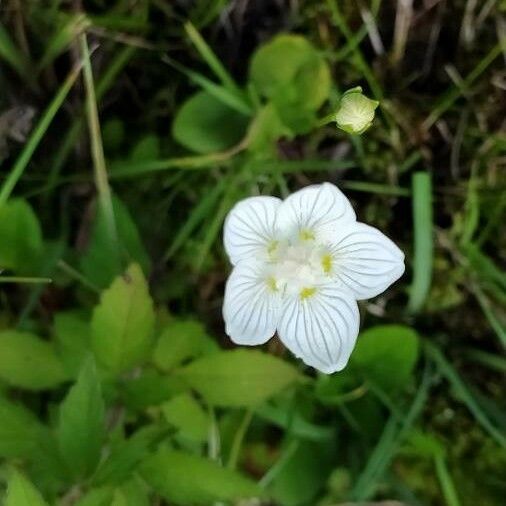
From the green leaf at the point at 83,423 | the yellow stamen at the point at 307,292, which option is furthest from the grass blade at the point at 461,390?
the green leaf at the point at 83,423

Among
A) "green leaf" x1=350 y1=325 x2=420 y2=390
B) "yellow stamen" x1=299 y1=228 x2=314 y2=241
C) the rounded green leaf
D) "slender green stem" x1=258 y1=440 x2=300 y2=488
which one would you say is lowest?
"slender green stem" x1=258 y1=440 x2=300 y2=488

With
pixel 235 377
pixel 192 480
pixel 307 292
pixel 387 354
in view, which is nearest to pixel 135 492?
pixel 192 480

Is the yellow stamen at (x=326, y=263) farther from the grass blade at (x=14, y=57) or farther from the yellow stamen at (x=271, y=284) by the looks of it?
the grass blade at (x=14, y=57)

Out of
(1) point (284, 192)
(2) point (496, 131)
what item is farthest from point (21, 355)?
(2) point (496, 131)

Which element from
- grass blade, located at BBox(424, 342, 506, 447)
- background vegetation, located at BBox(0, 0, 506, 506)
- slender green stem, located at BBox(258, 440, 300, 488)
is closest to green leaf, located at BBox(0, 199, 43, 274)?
background vegetation, located at BBox(0, 0, 506, 506)

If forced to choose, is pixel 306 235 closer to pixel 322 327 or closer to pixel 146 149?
pixel 322 327

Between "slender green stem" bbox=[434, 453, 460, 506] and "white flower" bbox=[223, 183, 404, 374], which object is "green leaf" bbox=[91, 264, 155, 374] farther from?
"slender green stem" bbox=[434, 453, 460, 506]
